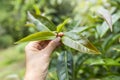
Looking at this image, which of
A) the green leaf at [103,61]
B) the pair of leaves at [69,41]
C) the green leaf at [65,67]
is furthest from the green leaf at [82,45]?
the green leaf at [103,61]

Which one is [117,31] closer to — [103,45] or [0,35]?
[103,45]

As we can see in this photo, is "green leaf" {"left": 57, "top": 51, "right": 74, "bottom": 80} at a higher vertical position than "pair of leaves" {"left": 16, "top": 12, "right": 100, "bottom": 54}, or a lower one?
lower

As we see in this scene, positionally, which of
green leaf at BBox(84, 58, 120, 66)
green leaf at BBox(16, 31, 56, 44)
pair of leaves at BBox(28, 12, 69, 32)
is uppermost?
pair of leaves at BBox(28, 12, 69, 32)

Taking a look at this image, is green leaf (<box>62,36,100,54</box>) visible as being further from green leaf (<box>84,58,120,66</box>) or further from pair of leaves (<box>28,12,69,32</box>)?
green leaf (<box>84,58,120,66</box>)

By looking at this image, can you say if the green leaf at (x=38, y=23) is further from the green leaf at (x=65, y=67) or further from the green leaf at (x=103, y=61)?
the green leaf at (x=103, y=61)

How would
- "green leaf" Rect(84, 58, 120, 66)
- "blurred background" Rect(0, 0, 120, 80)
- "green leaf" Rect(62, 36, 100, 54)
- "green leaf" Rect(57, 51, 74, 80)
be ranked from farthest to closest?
"blurred background" Rect(0, 0, 120, 80), "green leaf" Rect(84, 58, 120, 66), "green leaf" Rect(57, 51, 74, 80), "green leaf" Rect(62, 36, 100, 54)

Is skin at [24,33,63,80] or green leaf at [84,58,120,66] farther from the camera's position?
green leaf at [84,58,120,66]

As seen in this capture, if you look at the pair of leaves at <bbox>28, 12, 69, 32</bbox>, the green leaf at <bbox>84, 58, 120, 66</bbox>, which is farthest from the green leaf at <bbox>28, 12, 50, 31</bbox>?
the green leaf at <bbox>84, 58, 120, 66</bbox>
